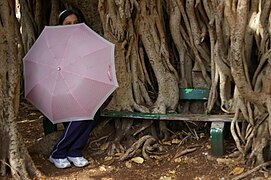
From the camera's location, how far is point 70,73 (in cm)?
468

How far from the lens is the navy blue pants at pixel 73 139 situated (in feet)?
16.1

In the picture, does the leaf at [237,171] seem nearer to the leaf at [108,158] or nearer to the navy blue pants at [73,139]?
the leaf at [108,158]

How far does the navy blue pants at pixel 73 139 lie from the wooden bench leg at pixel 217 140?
1111mm

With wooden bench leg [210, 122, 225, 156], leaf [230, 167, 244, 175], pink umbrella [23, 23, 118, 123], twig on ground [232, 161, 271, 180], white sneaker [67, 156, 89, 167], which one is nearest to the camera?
twig on ground [232, 161, 271, 180]

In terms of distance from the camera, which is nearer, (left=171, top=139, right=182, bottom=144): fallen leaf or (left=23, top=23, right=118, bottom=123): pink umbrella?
(left=23, top=23, right=118, bottom=123): pink umbrella

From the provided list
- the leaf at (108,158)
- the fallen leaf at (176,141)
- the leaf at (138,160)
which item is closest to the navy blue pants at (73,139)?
the leaf at (108,158)

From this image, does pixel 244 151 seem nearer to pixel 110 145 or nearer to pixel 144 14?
pixel 110 145

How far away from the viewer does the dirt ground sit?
4590mm

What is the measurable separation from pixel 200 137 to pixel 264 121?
87 centimetres

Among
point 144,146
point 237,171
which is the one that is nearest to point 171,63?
point 144,146

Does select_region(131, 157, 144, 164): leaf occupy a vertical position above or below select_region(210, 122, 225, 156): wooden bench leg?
below

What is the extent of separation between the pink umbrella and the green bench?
1.88 feet

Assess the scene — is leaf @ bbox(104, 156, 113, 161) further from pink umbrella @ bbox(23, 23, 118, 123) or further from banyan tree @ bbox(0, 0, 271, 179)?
pink umbrella @ bbox(23, 23, 118, 123)

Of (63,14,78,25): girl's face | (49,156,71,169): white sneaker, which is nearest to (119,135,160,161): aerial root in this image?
(49,156,71,169): white sneaker
